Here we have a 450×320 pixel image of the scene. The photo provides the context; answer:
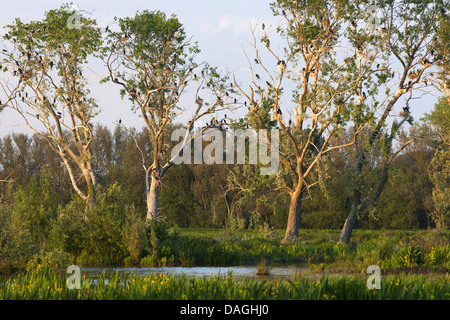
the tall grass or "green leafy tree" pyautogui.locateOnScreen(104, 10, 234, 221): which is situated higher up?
"green leafy tree" pyautogui.locateOnScreen(104, 10, 234, 221)

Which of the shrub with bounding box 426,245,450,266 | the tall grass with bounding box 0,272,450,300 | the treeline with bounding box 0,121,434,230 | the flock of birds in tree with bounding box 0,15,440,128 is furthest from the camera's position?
the treeline with bounding box 0,121,434,230

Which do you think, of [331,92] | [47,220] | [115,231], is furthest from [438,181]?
[47,220]

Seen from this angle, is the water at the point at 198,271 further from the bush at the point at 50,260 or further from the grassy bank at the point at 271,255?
the grassy bank at the point at 271,255

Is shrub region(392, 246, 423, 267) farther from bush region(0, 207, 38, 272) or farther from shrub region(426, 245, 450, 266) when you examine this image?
bush region(0, 207, 38, 272)

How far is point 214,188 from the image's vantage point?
40.0 m

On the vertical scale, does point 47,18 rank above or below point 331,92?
above

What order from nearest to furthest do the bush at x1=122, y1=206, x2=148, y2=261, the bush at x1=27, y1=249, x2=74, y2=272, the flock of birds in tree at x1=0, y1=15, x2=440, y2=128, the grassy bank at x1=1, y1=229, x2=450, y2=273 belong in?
the bush at x1=27, y1=249, x2=74, y2=272, the grassy bank at x1=1, y1=229, x2=450, y2=273, the bush at x1=122, y1=206, x2=148, y2=261, the flock of birds in tree at x1=0, y1=15, x2=440, y2=128

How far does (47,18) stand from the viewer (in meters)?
27.8

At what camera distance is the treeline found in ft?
125

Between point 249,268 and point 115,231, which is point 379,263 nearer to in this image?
point 249,268

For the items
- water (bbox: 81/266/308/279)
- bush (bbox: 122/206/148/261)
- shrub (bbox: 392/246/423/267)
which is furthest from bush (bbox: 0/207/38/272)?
shrub (bbox: 392/246/423/267)

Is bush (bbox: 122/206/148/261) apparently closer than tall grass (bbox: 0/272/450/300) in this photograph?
No
